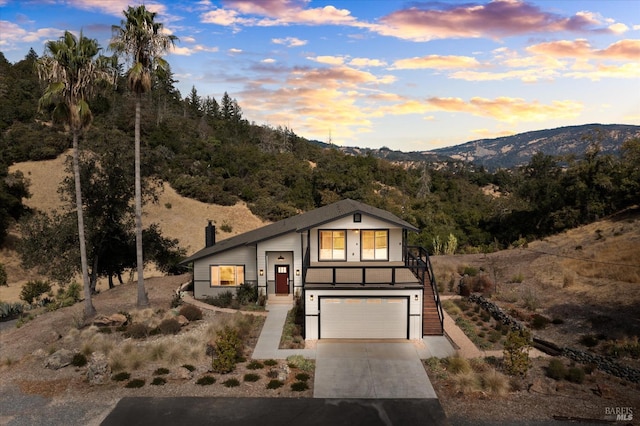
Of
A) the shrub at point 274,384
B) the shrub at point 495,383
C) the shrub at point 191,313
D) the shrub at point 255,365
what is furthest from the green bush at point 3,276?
the shrub at point 495,383

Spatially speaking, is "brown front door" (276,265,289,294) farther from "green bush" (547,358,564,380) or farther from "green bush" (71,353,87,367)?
"green bush" (547,358,564,380)

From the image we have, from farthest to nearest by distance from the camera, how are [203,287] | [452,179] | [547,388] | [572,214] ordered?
[452,179], [572,214], [203,287], [547,388]

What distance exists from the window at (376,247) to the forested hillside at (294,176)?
14719 mm

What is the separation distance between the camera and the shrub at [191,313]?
915 inches

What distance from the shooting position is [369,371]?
17.2 m

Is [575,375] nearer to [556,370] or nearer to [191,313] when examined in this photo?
[556,370]

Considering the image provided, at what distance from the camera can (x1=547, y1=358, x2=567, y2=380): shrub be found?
1620 cm

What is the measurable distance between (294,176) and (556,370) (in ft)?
201

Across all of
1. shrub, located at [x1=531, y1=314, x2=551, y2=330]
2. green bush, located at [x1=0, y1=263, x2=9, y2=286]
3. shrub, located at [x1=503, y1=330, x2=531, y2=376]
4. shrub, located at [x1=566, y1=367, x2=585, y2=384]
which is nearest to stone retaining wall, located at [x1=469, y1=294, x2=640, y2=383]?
shrub, located at [x1=531, y1=314, x2=551, y2=330]

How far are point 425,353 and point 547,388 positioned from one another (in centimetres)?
502

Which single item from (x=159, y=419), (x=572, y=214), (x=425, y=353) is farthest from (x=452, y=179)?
(x=159, y=419)

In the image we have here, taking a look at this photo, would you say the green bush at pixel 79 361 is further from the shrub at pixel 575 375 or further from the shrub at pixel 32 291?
the shrub at pixel 575 375

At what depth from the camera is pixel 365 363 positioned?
59.2 ft

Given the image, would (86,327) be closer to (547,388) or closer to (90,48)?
(90,48)
